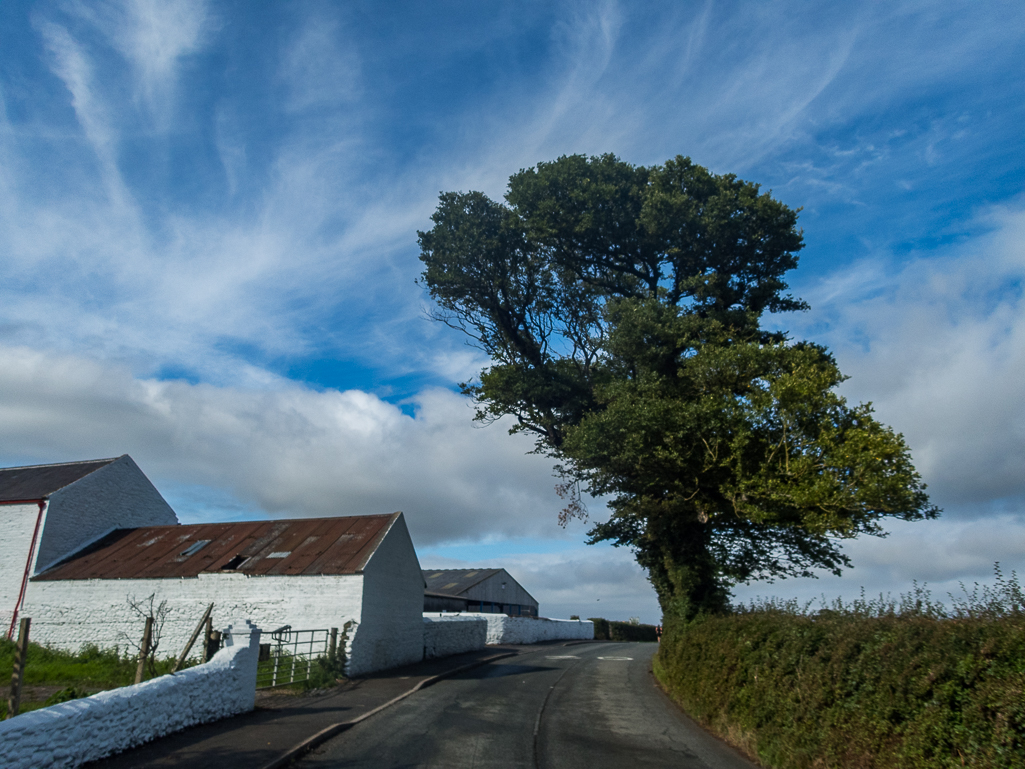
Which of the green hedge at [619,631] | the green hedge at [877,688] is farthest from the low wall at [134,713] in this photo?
the green hedge at [619,631]

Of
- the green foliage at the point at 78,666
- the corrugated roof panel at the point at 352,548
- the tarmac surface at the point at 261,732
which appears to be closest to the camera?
the tarmac surface at the point at 261,732

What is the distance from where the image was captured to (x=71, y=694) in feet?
31.6

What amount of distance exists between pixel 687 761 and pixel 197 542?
2113 cm

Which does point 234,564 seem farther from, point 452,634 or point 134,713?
point 134,713

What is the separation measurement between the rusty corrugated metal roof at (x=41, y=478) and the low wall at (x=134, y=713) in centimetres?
2004

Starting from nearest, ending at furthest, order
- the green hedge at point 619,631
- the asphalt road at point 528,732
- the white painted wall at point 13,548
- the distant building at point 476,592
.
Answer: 1. the asphalt road at point 528,732
2. the white painted wall at point 13,548
3. the distant building at point 476,592
4. the green hedge at point 619,631

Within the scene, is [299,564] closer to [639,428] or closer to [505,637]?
[639,428]

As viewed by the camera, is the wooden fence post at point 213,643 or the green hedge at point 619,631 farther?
the green hedge at point 619,631

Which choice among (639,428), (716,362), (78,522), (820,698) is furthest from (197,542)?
(820,698)

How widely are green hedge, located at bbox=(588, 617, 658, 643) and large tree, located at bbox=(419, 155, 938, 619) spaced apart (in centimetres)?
3291

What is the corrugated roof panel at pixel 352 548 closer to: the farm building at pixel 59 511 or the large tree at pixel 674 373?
the large tree at pixel 674 373

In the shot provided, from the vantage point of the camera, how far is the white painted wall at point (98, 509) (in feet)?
85.2

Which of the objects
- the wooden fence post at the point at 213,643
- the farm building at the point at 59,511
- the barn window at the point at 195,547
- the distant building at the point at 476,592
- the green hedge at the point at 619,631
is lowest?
the green hedge at the point at 619,631

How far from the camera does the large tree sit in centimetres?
1609
